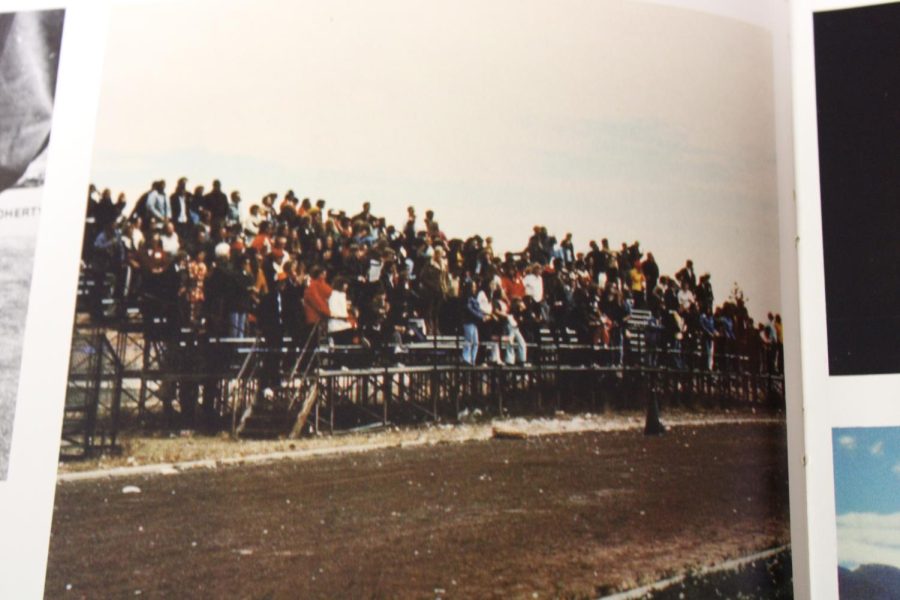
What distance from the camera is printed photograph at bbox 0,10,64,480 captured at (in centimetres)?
269

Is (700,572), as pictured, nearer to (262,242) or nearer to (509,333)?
(509,333)

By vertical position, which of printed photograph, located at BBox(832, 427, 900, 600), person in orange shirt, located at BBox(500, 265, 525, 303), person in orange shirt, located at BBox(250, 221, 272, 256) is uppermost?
person in orange shirt, located at BBox(250, 221, 272, 256)

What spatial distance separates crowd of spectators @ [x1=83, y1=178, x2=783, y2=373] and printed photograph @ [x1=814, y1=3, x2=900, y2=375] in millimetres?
388

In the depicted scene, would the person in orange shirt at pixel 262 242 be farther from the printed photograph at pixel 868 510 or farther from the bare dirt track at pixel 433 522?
the printed photograph at pixel 868 510

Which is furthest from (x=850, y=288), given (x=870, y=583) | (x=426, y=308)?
(x=426, y=308)

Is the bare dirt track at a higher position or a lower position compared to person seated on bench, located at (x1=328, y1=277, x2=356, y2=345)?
lower

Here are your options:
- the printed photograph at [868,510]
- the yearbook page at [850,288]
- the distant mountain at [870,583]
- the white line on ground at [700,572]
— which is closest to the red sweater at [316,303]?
the white line on ground at [700,572]

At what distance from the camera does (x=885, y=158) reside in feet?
8.71

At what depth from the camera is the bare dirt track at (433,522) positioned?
8.23ft

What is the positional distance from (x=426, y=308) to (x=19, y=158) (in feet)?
4.51

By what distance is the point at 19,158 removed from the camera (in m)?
2.85

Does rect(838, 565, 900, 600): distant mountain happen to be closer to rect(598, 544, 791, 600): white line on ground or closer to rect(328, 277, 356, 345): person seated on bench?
rect(598, 544, 791, 600): white line on ground

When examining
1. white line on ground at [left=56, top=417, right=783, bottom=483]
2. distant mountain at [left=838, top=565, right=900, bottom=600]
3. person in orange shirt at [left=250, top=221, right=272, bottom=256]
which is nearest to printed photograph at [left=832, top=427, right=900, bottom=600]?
distant mountain at [left=838, top=565, right=900, bottom=600]

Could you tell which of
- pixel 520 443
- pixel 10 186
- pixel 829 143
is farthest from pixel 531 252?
pixel 10 186
